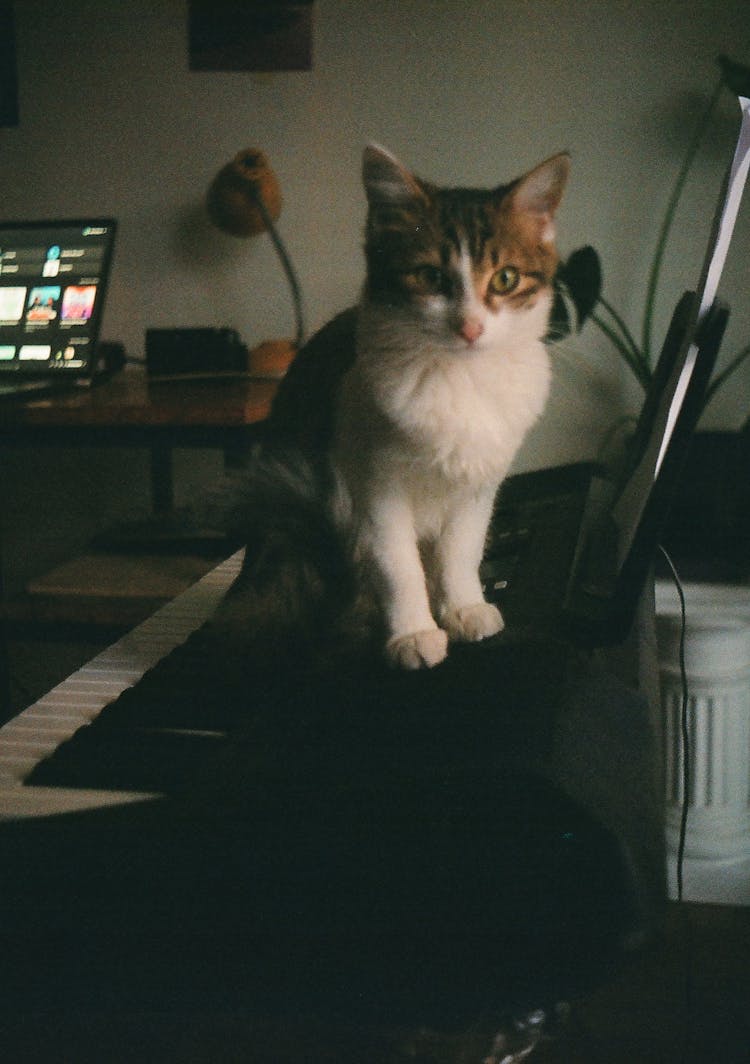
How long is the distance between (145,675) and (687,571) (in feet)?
3.26

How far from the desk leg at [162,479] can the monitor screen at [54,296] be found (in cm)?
33

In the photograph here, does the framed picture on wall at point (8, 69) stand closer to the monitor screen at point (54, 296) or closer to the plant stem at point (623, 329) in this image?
the monitor screen at point (54, 296)

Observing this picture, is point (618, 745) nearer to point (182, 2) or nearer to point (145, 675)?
point (145, 675)

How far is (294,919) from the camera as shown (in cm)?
40

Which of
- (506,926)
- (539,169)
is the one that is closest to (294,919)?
(506,926)

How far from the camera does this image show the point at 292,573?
608mm

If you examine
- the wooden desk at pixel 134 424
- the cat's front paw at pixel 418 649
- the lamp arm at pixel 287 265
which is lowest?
the wooden desk at pixel 134 424

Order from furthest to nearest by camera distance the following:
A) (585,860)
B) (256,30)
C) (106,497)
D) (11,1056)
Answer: (106,497)
(256,30)
(11,1056)
(585,860)

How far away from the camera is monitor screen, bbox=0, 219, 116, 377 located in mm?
1590

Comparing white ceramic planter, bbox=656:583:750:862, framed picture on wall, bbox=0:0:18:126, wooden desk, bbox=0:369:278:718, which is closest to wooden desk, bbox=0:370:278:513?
wooden desk, bbox=0:369:278:718

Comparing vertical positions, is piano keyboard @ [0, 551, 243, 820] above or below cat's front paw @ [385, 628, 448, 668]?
below

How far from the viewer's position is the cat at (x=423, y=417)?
0.53 m

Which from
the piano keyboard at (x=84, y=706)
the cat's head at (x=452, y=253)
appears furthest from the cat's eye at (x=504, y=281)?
the piano keyboard at (x=84, y=706)

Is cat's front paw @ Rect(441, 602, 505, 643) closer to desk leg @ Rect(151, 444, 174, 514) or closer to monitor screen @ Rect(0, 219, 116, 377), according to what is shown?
monitor screen @ Rect(0, 219, 116, 377)
